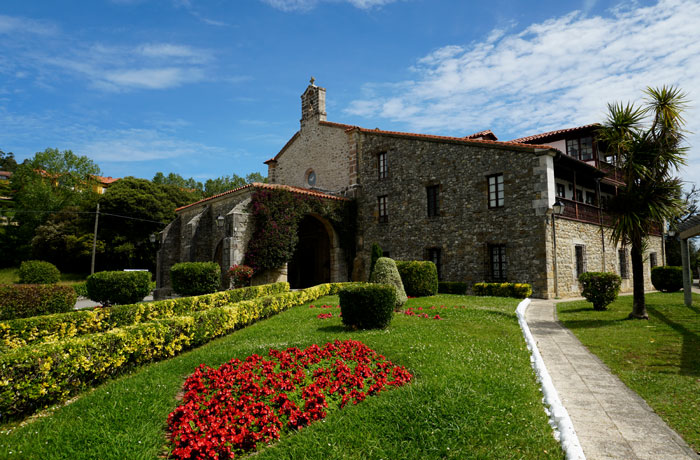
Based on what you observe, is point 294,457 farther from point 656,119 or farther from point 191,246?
point 191,246

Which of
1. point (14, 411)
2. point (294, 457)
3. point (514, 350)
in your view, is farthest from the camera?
point (514, 350)

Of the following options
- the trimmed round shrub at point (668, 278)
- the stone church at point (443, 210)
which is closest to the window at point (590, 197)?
the stone church at point (443, 210)

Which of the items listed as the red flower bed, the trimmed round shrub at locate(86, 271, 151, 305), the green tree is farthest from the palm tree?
the green tree

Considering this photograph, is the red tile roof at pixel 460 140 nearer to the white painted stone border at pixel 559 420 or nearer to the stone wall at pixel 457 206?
the stone wall at pixel 457 206

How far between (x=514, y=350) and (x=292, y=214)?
49.5ft

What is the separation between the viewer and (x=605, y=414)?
4.82 m

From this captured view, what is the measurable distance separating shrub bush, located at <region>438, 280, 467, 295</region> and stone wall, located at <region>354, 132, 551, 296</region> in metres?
0.55

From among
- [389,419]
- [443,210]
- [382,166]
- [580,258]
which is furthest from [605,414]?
[382,166]

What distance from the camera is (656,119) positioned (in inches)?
464

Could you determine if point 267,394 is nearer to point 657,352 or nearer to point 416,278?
point 657,352

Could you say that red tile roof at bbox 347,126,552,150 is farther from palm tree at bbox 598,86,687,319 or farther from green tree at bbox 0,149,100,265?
green tree at bbox 0,149,100,265

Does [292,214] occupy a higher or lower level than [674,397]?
higher

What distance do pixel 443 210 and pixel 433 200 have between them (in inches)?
34.6

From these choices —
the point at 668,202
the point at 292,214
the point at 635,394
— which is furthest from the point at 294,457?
the point at 292,214
